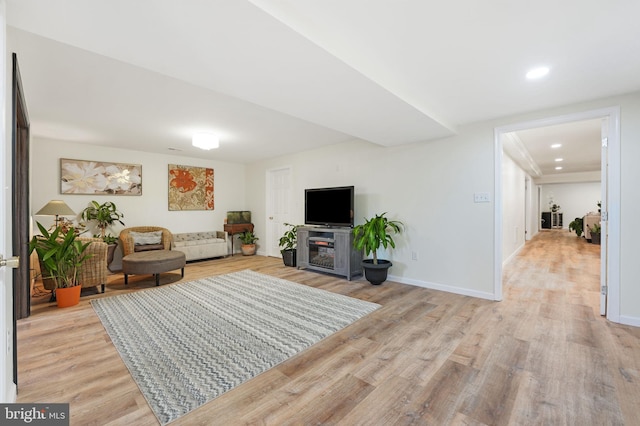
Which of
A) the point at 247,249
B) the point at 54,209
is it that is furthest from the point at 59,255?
the point at 247,249

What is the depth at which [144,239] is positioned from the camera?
5.11m

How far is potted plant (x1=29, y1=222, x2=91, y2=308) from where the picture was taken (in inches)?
118

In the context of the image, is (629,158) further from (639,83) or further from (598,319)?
(598,319)

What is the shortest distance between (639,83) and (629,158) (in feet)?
2.21

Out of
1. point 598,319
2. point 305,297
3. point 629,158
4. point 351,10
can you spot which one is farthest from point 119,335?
point 629,158

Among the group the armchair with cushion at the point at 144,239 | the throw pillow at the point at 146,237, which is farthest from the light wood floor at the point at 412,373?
the throw pillow at the point at 146,237

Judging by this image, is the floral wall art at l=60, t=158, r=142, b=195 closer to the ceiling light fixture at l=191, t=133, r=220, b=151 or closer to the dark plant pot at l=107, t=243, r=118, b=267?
the dark plant pot at l=107, t=243, r=118, b=267

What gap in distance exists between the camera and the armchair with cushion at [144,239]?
4791 millimetres

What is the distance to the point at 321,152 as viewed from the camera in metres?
5.35

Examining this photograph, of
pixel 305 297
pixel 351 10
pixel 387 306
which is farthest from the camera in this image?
pixel 305 297

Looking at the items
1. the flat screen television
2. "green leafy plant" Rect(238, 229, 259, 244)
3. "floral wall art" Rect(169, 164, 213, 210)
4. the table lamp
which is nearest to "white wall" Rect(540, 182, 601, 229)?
the flat screen television

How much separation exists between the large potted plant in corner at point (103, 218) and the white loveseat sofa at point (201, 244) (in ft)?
3.25

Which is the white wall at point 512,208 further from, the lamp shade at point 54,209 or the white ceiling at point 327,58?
the lamp shade at point 54,209

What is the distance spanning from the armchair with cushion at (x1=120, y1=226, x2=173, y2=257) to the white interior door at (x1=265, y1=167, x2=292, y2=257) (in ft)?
6.97
